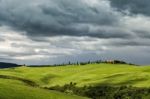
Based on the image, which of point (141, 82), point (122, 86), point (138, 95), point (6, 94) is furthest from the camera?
point (141, 82)

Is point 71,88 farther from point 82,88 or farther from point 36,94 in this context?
point 36,94

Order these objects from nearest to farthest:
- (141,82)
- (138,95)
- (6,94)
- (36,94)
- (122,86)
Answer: (6,94)
(36,94)
(138,95)
(122,86)
(141,82)

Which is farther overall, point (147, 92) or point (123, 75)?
point (123, 75)

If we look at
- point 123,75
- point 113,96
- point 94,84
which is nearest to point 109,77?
point 123,75

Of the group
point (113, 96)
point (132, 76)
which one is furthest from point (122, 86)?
point (132, 76)

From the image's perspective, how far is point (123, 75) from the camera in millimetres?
194375

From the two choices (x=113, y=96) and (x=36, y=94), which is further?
(x=113, y=96)

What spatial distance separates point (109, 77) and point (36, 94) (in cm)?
11223

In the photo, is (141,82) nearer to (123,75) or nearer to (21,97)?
(123,75)

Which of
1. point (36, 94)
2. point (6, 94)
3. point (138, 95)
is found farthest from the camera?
point (138, 95)

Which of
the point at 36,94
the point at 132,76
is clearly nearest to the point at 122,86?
the point at 132,76

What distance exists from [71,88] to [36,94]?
91186 millimetres

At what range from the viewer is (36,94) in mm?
82000

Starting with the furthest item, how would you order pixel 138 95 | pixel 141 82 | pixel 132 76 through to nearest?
pixel 132 76 < pixel 141 82 < pixel 138 95
